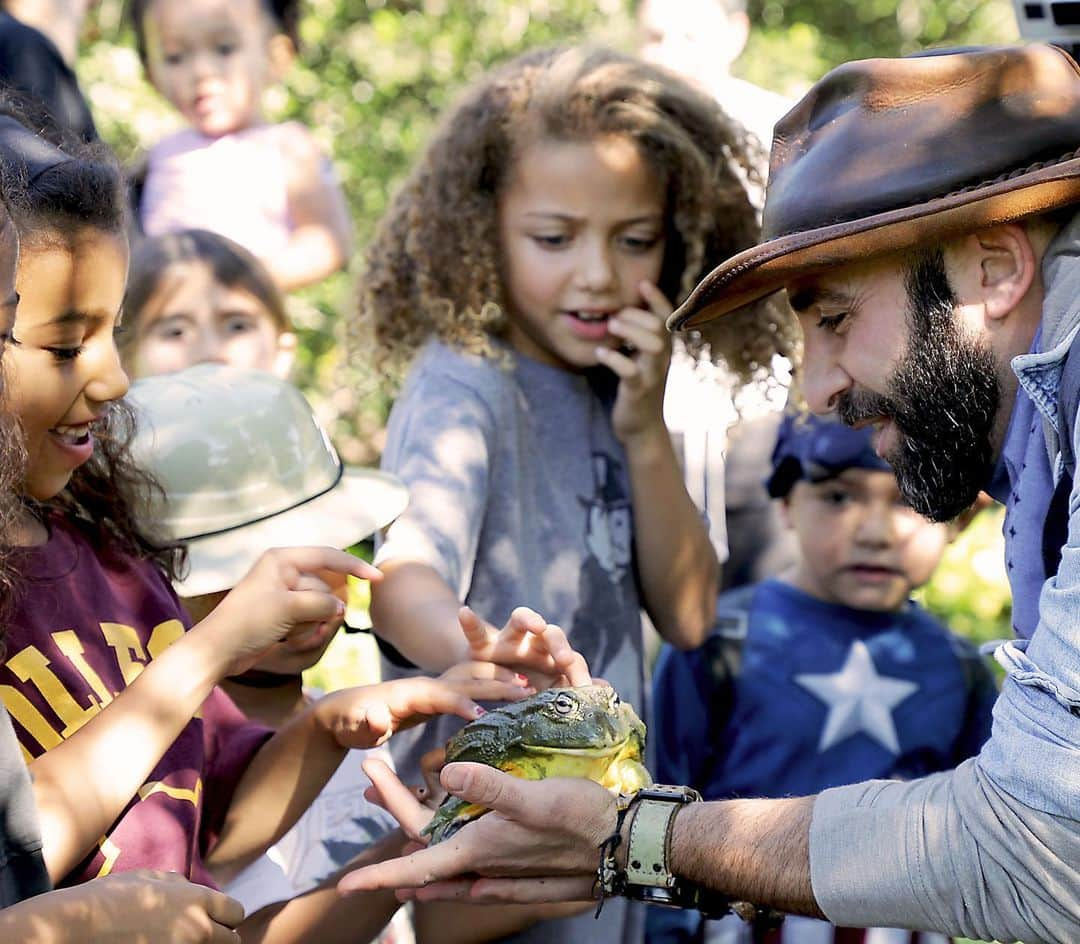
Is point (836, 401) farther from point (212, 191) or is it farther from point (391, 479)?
point (212, 191)

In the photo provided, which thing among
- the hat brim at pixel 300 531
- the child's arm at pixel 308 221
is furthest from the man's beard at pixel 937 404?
the child's arm at pixel 308 221

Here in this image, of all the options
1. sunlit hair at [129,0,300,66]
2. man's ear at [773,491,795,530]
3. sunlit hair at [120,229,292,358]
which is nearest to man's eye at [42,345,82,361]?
sunlit hair at [120,229,292,358]

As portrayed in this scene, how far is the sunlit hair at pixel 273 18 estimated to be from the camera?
5859 millimetres

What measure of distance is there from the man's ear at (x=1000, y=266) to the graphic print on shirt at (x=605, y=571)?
1209mm

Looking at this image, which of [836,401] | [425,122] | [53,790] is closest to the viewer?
[53,790]

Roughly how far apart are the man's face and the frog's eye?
76cm

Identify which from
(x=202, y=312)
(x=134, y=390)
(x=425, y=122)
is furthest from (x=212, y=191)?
(x=425, y=122)

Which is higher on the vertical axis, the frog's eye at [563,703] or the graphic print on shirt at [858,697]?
the frog's eye at [563,703]

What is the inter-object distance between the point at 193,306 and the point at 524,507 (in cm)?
135

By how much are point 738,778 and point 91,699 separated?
7.47 feet

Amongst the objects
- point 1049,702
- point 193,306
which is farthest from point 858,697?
point 193,306

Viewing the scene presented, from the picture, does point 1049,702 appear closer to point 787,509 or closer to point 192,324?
point 787,509

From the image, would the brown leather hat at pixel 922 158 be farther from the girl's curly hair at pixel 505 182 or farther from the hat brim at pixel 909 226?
the girl's curly hair at pixel 505 182

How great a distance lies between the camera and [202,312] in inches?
174
